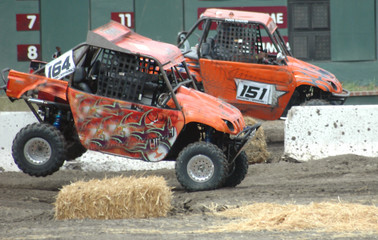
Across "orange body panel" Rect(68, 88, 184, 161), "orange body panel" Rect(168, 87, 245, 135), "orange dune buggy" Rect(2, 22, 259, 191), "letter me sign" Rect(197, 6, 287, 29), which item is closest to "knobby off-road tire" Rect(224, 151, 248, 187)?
"orange dune buggy" Rect(2, 22, 259, 191)

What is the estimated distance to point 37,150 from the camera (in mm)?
10070

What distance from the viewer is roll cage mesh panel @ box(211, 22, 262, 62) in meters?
13.6

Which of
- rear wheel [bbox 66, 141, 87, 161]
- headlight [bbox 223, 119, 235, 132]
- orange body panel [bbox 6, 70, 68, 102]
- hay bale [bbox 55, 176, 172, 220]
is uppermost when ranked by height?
orange body panel [bbox 6, 70, 68, 102]

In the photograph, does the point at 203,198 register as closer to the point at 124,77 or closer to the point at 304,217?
the point at 304,217

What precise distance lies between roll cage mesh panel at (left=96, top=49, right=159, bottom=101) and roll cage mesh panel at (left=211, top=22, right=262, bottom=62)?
3665 mm

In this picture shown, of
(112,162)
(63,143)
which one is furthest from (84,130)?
(112,162)

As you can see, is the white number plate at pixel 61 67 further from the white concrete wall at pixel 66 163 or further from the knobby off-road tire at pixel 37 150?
the white concrete wall at pixel 66 163

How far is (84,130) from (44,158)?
65cm

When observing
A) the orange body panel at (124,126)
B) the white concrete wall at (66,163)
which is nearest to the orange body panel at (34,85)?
the orange body panel at (124,126)

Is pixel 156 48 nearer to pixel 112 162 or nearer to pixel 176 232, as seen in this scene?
pixel 112 162

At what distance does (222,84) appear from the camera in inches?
538

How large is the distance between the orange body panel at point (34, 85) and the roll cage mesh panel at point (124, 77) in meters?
0.53

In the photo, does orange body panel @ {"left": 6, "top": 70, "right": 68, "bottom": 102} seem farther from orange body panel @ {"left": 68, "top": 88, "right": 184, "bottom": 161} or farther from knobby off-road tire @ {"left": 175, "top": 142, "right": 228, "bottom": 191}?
knobby off-road tire @ {"left": 175, "top": 142, "right": 228, "bottom": 191}

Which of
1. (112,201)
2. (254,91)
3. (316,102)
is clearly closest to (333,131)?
(316,102)
